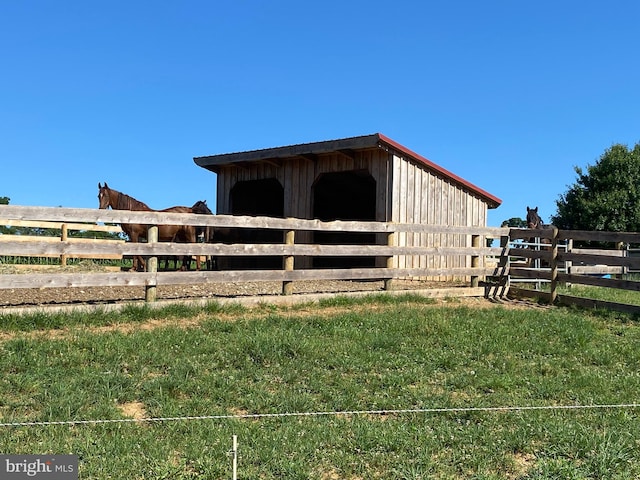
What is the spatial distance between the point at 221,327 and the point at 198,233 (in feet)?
34.6

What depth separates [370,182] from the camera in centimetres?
1881

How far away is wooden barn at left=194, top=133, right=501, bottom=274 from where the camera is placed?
13.3 meters

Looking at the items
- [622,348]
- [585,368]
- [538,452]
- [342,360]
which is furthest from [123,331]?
[622,348]

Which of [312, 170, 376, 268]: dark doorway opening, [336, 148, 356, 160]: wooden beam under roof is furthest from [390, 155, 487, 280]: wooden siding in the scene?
[312, 170, 376, 268]: dark doorway opening

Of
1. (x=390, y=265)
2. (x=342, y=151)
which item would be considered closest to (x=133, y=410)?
(x=390, y=265)

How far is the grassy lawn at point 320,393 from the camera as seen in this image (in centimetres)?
348

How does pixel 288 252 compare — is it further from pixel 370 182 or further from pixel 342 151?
pixel 370 182

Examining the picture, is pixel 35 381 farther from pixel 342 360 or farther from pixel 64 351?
pixel 342 360

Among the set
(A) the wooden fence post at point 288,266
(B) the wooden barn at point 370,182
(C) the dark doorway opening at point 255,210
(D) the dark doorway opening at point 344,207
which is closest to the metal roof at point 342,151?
(B) the wooden barn at point 370,182

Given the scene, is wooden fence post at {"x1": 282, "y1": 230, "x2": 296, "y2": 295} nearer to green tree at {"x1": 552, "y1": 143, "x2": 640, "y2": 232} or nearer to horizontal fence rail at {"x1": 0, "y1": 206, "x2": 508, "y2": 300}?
horizontal fence rail at {"x1": 0, "y1": 206, "x2": 508, "y2": 300}

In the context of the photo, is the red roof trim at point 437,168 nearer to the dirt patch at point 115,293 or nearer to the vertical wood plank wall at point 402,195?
the vertical wood plank wall at point 402,195

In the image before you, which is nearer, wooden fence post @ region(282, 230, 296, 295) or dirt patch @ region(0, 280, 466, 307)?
dirt patch @ region(0, 280, 466, 307)

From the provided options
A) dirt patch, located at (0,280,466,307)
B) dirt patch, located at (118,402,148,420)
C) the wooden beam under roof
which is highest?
the wooden beam under roof

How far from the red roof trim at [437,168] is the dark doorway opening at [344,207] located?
359 cm
